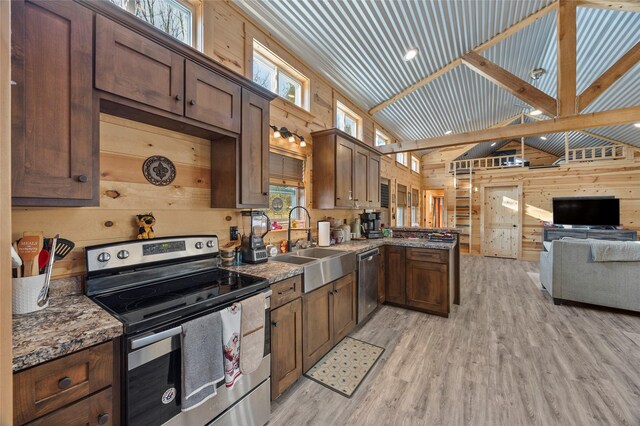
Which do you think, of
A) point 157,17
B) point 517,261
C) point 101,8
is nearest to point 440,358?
point 101,8

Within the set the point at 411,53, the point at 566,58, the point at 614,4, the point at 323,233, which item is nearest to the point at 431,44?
the point at 411,53

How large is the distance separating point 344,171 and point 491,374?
257 cm

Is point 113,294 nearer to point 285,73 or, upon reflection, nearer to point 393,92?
point 285,73

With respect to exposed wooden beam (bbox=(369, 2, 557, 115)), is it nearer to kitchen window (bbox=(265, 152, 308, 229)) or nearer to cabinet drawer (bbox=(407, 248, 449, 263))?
kitchen window (bbox=(265, 152, 308, 229))

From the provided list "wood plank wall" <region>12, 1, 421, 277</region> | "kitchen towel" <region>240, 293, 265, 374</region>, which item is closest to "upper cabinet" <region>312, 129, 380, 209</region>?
Answer: "wood plank wall" <region>12, 1, 421, 277</region>

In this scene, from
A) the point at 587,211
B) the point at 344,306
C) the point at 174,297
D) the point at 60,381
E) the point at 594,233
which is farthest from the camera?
the point at 587,211

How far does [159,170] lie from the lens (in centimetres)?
179

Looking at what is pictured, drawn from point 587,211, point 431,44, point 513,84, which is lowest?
point 587,211

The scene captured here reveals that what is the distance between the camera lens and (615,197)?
6.52 metres

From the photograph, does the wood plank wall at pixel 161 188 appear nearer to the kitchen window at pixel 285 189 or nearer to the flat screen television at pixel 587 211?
the kitchen window at pixel 285 189

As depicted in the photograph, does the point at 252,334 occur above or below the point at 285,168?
below

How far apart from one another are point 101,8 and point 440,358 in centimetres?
351

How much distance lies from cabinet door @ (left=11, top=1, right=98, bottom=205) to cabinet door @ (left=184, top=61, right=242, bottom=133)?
50cm

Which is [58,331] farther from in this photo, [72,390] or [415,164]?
[415,164]
